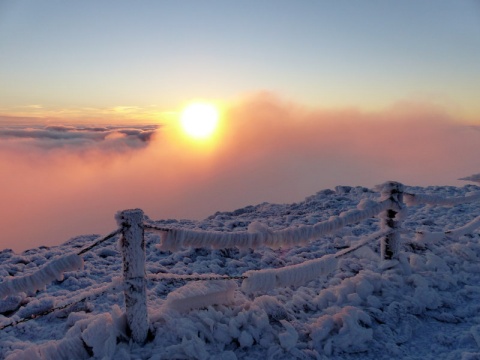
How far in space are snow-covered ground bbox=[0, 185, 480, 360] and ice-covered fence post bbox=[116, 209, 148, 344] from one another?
3.2 inches

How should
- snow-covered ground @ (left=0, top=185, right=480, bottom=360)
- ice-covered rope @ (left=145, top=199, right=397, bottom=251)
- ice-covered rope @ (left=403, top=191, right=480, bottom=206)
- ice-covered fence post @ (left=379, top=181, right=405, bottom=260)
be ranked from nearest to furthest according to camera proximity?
snow-covered ground @ (left=0, top=185, right=480, bottom=360)
ice-covered rope @ (left=145, top=199, right=397, bottom=251)
ice-covered fence post @ (left=379, top=181, right=405, bottom=260)
ice-covered rope @ (left=403, top=191, right=480, bottom=206)

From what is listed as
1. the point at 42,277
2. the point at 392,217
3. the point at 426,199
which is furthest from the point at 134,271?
the point at 426,199

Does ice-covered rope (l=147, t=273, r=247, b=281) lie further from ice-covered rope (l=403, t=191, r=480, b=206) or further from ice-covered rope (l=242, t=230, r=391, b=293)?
ice-covered rope (l=403, t=191, r=480, b=206)

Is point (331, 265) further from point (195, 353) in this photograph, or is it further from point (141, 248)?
point (141, 248)

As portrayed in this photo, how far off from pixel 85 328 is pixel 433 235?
12.3 feet

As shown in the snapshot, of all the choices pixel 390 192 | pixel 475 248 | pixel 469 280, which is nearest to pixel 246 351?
pixel 390 192

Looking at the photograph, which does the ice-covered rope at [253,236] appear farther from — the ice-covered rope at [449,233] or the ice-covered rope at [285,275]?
the ice-covered rope at [449,233]

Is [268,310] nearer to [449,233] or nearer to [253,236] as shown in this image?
[253,236]

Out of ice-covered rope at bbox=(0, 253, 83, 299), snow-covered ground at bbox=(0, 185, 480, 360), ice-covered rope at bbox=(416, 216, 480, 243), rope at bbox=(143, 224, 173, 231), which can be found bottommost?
snow-covered ground at bbox=(0, 185, 480, 360)

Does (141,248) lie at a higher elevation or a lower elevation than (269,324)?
higher

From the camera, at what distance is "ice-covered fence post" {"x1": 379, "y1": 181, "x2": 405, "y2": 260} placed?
13.0 ft

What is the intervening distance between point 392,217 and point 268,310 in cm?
170

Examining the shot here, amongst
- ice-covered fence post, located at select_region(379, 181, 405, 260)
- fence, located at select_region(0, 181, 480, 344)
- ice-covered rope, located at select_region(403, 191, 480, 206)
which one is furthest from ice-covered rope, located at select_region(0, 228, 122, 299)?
ice-covered rope, located at select_region(403, 191, 480, 206)

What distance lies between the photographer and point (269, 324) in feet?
9.71
